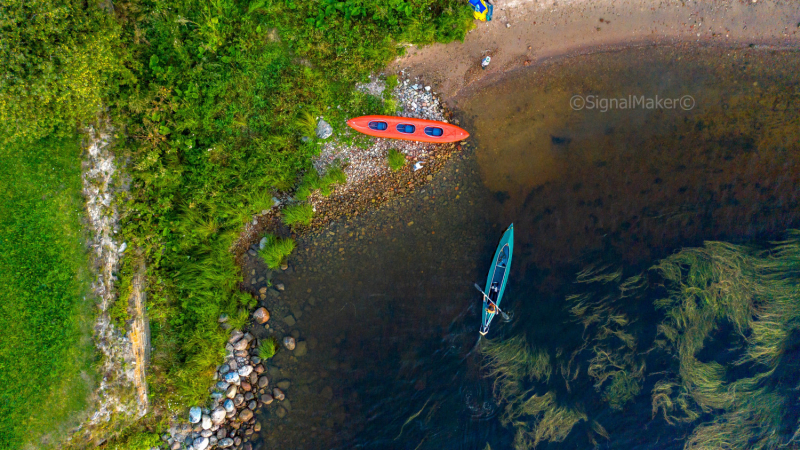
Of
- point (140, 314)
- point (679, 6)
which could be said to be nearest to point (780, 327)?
point (679, 6)

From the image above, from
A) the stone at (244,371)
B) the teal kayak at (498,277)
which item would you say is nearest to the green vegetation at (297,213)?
the stone at (244,371)

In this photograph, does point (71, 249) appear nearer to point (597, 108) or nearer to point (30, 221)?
point (30, 221)

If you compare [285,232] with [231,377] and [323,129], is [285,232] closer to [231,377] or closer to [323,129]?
[323,129]

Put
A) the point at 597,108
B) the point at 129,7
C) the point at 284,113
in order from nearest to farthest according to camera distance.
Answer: the point at 129,7, the point at 284,113, the point at 597,108

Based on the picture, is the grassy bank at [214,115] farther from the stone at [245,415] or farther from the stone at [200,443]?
the stone at [245,415]

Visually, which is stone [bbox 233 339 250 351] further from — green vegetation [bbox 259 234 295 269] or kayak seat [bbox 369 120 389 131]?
kayak seat [bbox 369 120 389 131]

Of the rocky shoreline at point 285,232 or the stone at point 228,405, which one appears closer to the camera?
the stone at point 228,405
